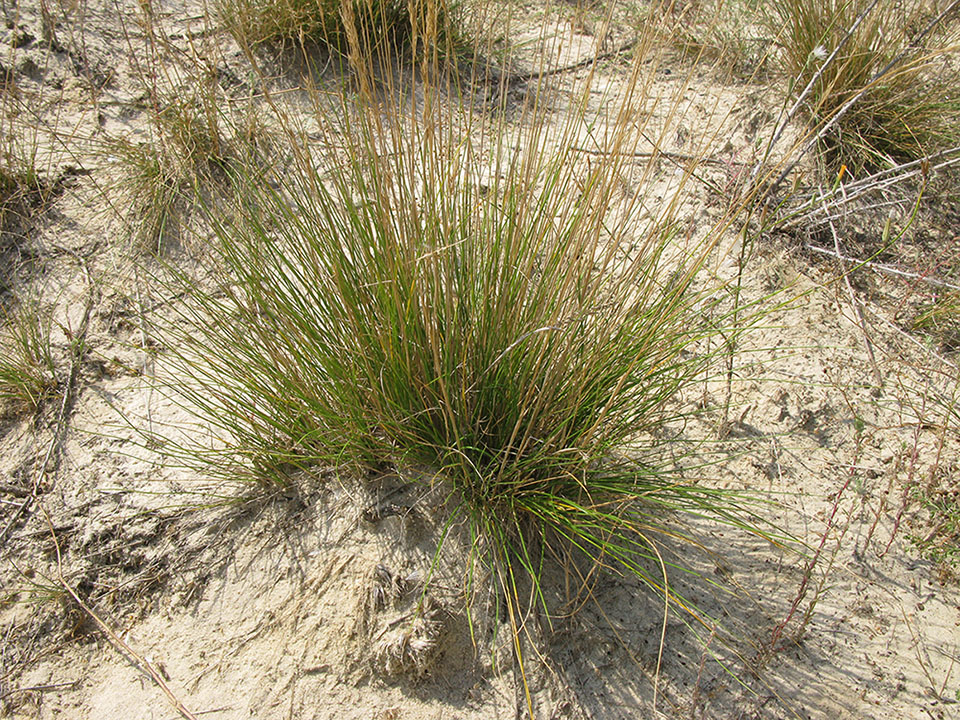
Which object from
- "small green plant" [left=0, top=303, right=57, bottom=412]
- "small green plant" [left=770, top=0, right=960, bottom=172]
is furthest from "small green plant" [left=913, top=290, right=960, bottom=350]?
"small green plant" [left=0, top=303, right=57, bottom=412]

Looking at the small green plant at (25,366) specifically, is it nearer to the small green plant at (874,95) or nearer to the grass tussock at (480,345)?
the grass tussock at (480,345)

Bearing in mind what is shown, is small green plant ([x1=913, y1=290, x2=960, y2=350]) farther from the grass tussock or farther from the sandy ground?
the grass tussock

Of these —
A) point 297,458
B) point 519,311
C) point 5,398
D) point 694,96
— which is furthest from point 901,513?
point 5,398

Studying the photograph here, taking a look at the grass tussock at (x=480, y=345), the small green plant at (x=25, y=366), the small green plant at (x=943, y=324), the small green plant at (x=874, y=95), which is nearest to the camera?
the grass tussock at (x=480, y=345)

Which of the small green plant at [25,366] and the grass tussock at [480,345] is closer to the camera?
the grass tussock at [480,345]

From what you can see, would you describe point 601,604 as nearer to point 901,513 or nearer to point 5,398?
point 901,513

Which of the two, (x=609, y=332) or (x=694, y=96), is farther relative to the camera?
(x=694, y=96)

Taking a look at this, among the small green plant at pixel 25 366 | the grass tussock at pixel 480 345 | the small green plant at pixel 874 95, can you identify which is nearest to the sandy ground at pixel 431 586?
the small green plant at pixel 25 366

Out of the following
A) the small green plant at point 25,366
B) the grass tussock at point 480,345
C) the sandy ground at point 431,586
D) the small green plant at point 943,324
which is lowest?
A: the sandy ground at point 431,586
